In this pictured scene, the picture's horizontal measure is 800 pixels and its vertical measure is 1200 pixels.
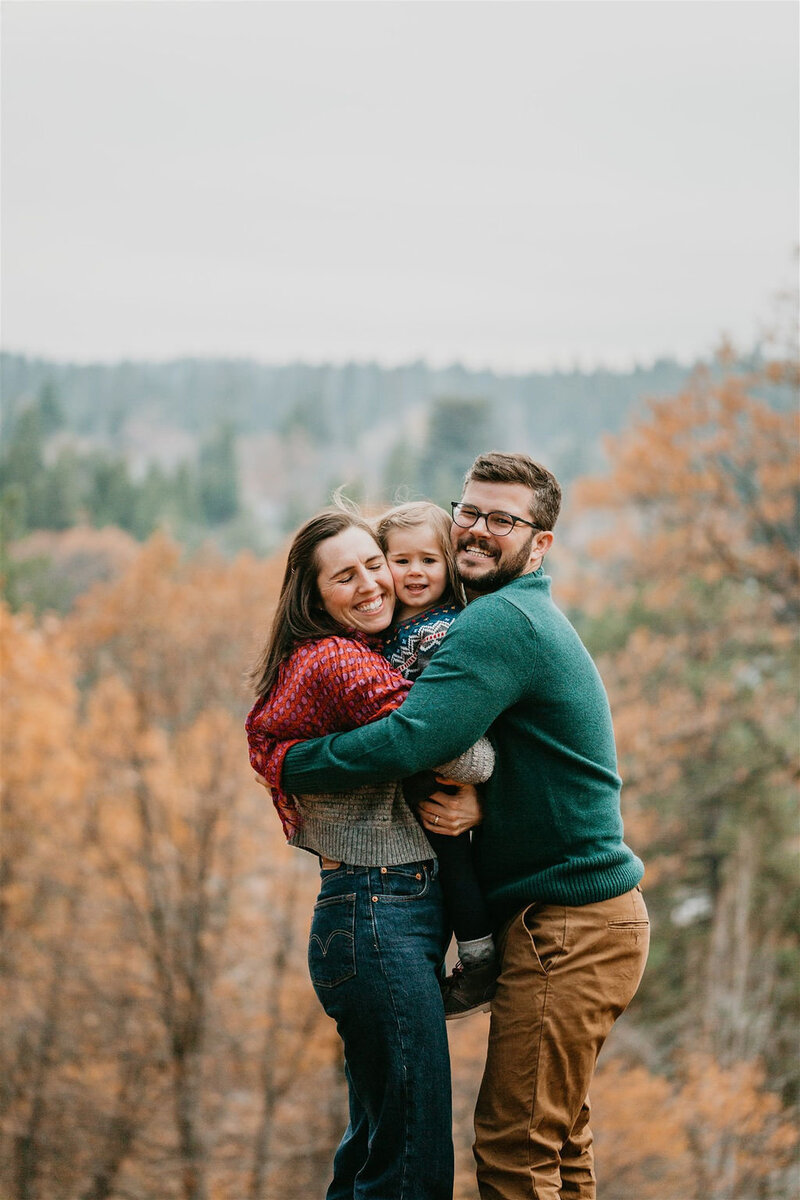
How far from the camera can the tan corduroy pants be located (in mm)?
2701

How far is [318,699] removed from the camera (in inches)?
110

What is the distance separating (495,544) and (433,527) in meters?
0.20

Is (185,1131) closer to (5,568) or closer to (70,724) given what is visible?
(70,724)

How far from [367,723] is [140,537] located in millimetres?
42927

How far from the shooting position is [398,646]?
2955 mm

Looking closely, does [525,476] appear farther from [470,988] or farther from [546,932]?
[470,988]

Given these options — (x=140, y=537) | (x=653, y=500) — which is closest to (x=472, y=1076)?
(x=653, y=500)

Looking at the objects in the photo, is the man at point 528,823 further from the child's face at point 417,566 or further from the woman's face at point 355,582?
the woman's face at point 355,582

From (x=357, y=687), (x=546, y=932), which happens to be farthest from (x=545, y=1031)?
(x=357, y=687)

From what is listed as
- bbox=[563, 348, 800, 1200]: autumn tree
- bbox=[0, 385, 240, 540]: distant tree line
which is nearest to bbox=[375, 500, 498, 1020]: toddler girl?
bbox=[563, 348, 800, 1200]: autumn tree

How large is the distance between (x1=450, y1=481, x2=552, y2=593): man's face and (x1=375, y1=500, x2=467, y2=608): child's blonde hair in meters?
0.08

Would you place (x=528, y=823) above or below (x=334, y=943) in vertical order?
above

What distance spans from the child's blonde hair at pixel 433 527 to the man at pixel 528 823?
0.45ft

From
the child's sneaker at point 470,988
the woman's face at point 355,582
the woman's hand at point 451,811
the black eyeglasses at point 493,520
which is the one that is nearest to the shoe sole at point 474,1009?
the child's sneaker at point 470,988
